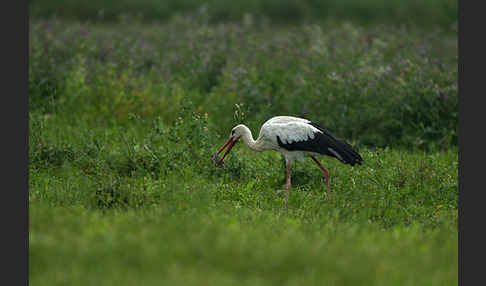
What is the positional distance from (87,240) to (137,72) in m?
7.04

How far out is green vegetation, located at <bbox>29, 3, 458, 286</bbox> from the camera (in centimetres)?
473

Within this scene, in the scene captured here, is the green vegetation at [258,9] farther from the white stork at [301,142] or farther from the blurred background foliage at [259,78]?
the white stork at [301,142]

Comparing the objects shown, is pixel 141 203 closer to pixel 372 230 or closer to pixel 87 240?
pixel 87 240

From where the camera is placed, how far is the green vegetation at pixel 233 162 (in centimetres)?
473

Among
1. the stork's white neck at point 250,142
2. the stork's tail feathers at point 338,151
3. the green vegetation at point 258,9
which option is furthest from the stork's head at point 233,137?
the green vegetation at point 258,9

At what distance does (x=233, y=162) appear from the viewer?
8.12 meters

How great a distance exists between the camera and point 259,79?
1130 cm

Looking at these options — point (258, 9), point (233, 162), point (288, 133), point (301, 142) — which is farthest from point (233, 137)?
point (258, 9)

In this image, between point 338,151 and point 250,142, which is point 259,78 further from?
point 338,151

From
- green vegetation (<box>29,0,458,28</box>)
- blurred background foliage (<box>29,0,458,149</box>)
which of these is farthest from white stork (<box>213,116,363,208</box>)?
green vegetation (<box>29,0,458,28</box>)

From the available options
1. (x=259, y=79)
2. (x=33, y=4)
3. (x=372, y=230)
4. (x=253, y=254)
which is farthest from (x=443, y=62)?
(x=33, y=4)

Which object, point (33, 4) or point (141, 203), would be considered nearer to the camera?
point (141, 203)

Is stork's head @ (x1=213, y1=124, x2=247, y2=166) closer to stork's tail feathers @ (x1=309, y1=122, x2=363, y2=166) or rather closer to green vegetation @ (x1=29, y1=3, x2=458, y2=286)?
green vegetation @ (x1=29, y1=3, x2=458, y2=286)

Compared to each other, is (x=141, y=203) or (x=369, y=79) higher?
(x=369, y=79)
